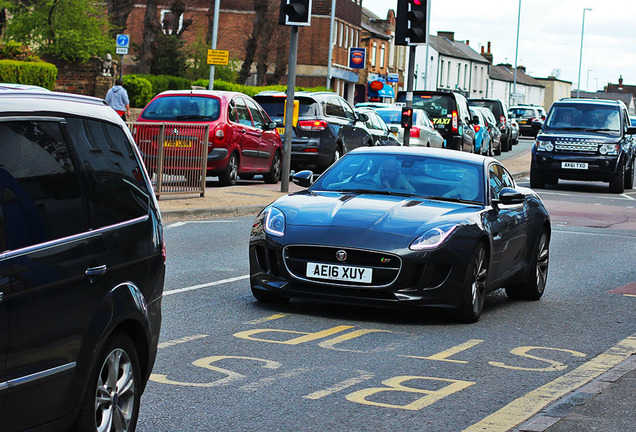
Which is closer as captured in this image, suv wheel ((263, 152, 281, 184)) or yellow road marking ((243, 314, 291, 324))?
yellow road marking ((243, 314, 291, 324))

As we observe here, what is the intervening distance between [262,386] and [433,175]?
13.6ft

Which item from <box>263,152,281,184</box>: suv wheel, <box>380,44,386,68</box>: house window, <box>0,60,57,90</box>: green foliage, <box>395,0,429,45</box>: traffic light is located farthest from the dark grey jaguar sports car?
A: <box>380,44,386,68</box>: house window

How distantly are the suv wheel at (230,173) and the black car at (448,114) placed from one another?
528 inches

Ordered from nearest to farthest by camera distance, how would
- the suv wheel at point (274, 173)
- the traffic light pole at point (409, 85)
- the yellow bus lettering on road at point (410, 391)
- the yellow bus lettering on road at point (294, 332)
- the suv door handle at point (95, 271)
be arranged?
the suv door handle at point (95, 271), the yellow bus lettering on road at point (410, 391), the yellow bus lettering on road at point (294, 332), the traffic light pole at point (409, 85), the suv wheel at point (274, 173)

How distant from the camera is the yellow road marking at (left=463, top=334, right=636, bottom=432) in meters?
5.99

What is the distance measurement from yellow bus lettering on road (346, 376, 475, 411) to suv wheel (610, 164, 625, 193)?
22564 mm

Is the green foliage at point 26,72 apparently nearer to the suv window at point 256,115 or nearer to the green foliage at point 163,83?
the green foliage at point 163,83

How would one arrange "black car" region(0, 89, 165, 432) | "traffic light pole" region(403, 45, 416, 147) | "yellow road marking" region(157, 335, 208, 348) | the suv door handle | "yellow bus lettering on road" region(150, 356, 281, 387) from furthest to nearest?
"traffic light pole" region(403, 45, 416, 147) < "yellow road marking" region(157, 335, 208, 348) < "yellow bus lettering on road" region(150, 356, 281, 387) < the suv door handle < "black car" region(0, 89, 165, 432)

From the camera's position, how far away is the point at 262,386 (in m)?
6.67

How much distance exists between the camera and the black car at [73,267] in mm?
4133

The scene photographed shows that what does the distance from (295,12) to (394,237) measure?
38.5 ft

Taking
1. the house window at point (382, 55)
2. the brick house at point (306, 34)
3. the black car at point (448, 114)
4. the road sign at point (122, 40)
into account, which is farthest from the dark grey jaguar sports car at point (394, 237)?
the house window at point (382, 55)

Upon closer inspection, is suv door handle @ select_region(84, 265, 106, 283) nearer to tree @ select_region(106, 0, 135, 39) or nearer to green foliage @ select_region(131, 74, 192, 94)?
green foliage @ select_region(131, 74, 192, 94)

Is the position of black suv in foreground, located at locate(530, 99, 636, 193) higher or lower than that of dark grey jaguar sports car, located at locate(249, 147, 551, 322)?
higher
